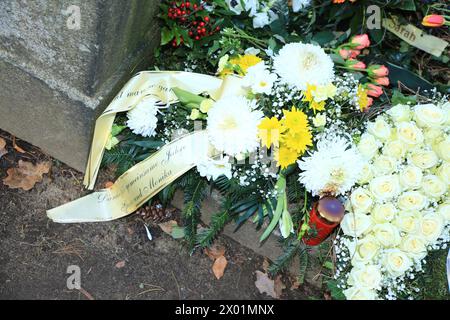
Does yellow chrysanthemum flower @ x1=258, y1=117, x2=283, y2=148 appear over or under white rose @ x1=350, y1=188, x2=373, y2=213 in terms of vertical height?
over

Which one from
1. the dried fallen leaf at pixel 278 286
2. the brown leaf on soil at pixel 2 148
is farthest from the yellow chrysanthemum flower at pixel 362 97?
the brown leaf on soil at pixel 2 148

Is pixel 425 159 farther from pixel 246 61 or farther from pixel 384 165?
pixel 246 61

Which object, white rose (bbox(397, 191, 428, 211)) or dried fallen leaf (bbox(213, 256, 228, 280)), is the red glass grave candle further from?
dried fallen leaf (bbox(213, 256, 228, 280))

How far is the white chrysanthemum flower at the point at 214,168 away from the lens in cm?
248

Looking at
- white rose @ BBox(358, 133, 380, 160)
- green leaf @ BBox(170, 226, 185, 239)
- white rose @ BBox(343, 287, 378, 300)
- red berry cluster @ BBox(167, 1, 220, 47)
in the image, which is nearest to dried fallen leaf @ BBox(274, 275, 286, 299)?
white rose @ BBox(343, 287, 378, 300)

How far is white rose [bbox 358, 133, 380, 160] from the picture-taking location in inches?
97.8

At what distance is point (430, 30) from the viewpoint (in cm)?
297

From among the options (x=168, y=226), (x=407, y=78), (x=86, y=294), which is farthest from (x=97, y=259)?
(x=407, y=78)

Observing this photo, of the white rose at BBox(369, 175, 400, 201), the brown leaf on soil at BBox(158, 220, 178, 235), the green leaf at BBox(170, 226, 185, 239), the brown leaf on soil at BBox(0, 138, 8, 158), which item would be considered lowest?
the brown leaf on soil at BBox(158, 220, 178, 235)

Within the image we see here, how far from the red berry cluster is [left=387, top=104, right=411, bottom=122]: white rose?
2.90 feet

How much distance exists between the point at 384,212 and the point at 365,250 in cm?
18

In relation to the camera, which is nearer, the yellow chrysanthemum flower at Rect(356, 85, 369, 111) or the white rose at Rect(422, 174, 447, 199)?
the white rose at Rect(422, 174, 447, 199)

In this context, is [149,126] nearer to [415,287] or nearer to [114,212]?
[114,212]

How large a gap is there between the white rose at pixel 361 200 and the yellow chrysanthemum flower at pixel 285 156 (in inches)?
11.7
